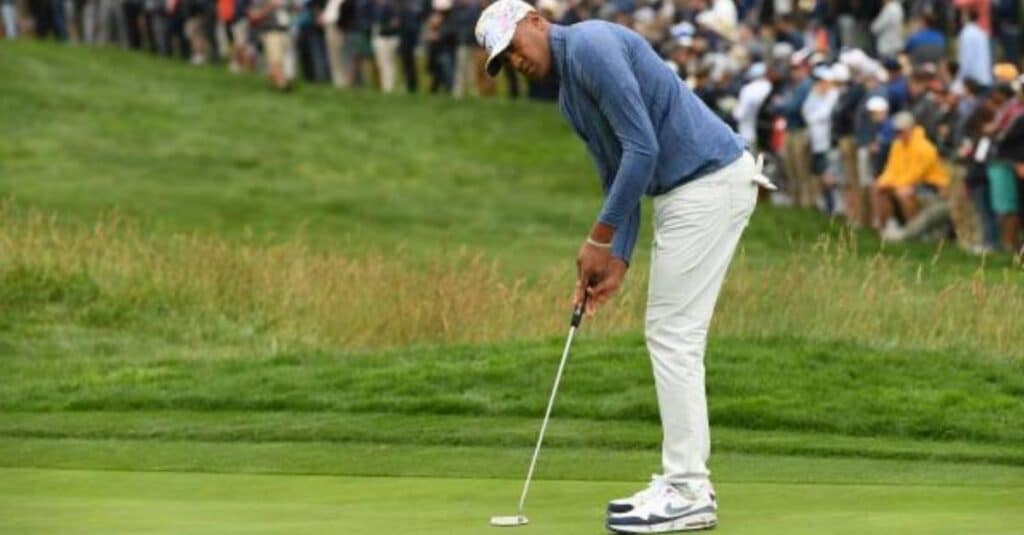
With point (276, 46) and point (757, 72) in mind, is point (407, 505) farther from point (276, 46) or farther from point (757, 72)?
point (276, 46)

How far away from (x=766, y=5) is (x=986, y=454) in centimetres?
2574

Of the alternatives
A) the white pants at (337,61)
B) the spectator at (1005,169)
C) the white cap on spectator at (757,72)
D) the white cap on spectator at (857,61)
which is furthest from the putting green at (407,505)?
the white pants at (337,61)

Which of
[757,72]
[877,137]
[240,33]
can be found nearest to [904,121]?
[877,137]

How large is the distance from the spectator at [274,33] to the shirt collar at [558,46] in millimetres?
37528

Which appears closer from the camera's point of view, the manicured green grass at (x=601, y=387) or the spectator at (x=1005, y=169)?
the manicured green grass at (x=601, y=387)

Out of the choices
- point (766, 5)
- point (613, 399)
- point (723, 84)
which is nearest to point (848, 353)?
point (613, 399)

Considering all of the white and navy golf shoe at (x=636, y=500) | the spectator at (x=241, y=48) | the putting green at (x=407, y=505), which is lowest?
the spectator at (x=241, y=48)

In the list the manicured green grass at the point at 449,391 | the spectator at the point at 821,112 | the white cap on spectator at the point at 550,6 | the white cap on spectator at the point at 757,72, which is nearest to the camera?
the manicured green grass at the point at 449,391

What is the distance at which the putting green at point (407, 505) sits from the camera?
10.2m

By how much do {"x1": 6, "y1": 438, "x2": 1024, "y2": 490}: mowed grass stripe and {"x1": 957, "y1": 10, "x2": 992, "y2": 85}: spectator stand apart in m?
19.5

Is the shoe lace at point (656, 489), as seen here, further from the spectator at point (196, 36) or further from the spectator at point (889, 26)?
the spectator at point (196, 36)

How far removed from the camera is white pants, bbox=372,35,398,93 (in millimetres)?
48312

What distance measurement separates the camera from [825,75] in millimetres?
33031

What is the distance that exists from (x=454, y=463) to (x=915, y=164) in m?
17.4
